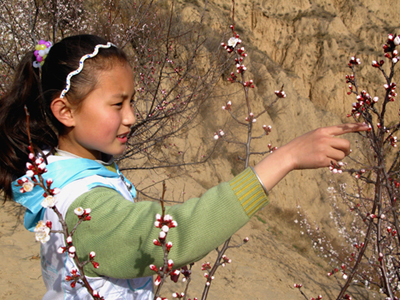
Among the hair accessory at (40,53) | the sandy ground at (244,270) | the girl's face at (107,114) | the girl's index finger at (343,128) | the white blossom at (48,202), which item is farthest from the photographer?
the sandy ground at (244,270)

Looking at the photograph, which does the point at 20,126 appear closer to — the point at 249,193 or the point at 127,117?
the point at 127,117

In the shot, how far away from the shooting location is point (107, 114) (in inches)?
45.1

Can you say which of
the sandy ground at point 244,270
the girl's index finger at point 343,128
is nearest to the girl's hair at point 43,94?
the girl's index finger at point 343,128

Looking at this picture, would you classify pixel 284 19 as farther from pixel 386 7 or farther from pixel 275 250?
pixel 275 250

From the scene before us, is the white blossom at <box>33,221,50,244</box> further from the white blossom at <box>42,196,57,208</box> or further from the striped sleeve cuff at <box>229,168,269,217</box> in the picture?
the striped sleeve cuff at <box>229,168,269,217</box>

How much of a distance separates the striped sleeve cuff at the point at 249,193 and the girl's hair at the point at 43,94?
708 millimetres

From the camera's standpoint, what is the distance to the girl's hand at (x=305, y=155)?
863mm

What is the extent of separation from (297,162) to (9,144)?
117 cm

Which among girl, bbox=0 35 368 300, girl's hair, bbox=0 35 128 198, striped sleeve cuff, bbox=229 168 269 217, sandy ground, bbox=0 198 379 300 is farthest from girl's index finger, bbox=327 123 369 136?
sandy ground, bbox=0 198 379 300

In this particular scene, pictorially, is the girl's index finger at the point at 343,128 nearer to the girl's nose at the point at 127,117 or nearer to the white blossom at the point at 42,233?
the girl's nose at the point at 127,117

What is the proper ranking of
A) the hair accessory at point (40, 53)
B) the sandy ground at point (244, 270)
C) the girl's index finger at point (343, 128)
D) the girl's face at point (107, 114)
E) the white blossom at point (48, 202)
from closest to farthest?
the white blossom at point (48, 202) < the girl's index finger at point (343, 128) < the girl's face at point (107, 114) < the hair accessory at point (40, 53) < the sandy ground at point (244, 270)

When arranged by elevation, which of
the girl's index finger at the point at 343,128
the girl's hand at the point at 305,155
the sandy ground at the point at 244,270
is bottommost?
the sandy ground at the point at 244,270

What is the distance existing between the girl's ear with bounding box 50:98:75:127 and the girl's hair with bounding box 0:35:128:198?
3 cm

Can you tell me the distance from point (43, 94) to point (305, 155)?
106cm
